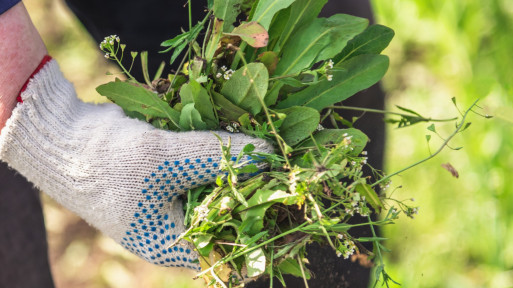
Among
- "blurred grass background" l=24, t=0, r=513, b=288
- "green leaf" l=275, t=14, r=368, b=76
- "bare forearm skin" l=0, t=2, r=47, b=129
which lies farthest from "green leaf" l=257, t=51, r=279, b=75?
"blurred grass background" l=24, t=0, r=513, b=288

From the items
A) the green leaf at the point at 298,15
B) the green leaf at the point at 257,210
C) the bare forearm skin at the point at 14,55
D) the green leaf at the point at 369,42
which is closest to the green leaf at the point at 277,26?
the green leaf at the point at 298,15

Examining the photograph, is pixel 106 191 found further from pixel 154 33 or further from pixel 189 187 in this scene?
pixel 154 33

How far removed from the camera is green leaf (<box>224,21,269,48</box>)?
0.65m

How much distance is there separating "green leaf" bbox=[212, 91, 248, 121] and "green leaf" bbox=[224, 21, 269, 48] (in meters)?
0.09

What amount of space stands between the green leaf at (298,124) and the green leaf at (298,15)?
0.10 m

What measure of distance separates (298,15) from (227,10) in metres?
0.10

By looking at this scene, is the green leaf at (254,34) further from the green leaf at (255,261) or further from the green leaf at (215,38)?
the green leaf at (255,261)

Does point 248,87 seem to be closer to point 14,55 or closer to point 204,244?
point 204,244

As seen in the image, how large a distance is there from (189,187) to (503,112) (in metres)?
1.23

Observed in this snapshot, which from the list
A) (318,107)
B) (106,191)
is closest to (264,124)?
(318,107)

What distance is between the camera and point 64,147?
80 cm

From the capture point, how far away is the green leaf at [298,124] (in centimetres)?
70

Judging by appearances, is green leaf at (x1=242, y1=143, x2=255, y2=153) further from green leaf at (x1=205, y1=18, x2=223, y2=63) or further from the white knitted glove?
green leaf at (x1=205, y1=18, x2=223, y2=63)

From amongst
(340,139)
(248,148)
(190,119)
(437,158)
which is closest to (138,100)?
(190,119)
